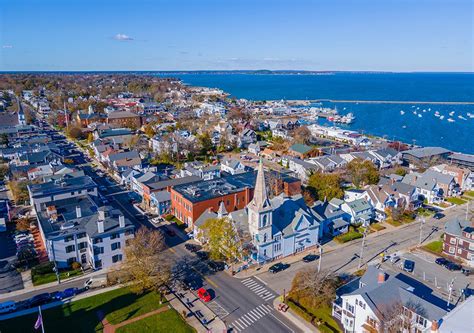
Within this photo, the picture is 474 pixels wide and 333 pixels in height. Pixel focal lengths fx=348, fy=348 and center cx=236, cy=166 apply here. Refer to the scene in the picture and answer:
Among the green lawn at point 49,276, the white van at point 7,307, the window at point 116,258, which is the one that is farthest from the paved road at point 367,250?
the white van at point 7,307

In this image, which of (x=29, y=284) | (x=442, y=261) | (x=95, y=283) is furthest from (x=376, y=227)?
(x=29, y=284)

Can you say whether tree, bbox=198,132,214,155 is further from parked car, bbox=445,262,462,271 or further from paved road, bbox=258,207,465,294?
parked car, bbox=445,262,462,271

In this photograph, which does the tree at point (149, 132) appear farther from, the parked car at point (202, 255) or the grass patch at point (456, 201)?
the grass patch at point (456, 201)

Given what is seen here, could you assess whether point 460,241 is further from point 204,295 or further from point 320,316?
point 204,295

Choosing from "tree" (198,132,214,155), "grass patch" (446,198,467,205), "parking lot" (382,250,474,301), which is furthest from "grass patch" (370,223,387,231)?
"tree" (198,132,214,155)

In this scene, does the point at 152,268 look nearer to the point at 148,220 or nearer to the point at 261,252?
the point at 261,252

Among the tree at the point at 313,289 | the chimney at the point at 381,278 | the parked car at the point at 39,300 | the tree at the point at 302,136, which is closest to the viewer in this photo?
the chimney at the point at 381,278
